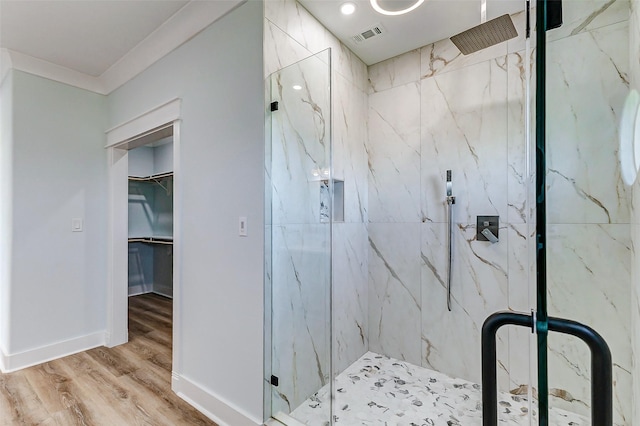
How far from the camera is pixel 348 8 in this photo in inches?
76.4

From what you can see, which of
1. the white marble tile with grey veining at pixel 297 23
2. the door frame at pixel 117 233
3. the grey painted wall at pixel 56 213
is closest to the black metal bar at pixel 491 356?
the white marble tile with grey veining at pixel 297 23

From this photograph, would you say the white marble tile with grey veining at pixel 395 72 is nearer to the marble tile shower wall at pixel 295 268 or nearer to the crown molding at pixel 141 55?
the marble tile shower wall at pixel 295 268

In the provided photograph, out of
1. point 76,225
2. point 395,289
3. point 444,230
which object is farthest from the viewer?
point 76,225

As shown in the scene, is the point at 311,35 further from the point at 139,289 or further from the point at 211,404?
the point at 139,289

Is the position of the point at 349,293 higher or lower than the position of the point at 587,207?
lower

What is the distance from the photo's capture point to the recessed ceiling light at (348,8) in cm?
190

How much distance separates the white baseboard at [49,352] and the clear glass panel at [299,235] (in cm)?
218

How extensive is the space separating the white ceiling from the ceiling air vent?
1.18m

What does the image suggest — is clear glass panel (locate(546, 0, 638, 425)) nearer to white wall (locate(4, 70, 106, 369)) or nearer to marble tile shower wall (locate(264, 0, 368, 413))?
marble tile shower wall (locate(264, 0, 368, 413))

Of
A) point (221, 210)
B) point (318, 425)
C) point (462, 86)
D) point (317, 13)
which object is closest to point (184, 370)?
point (318, 425)

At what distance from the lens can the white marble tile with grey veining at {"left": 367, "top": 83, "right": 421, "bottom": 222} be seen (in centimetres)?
243

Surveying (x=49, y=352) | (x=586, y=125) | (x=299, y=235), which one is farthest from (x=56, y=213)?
(x=586, y=125)

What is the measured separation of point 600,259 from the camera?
3.28 ft

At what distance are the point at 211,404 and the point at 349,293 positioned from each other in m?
1.19
